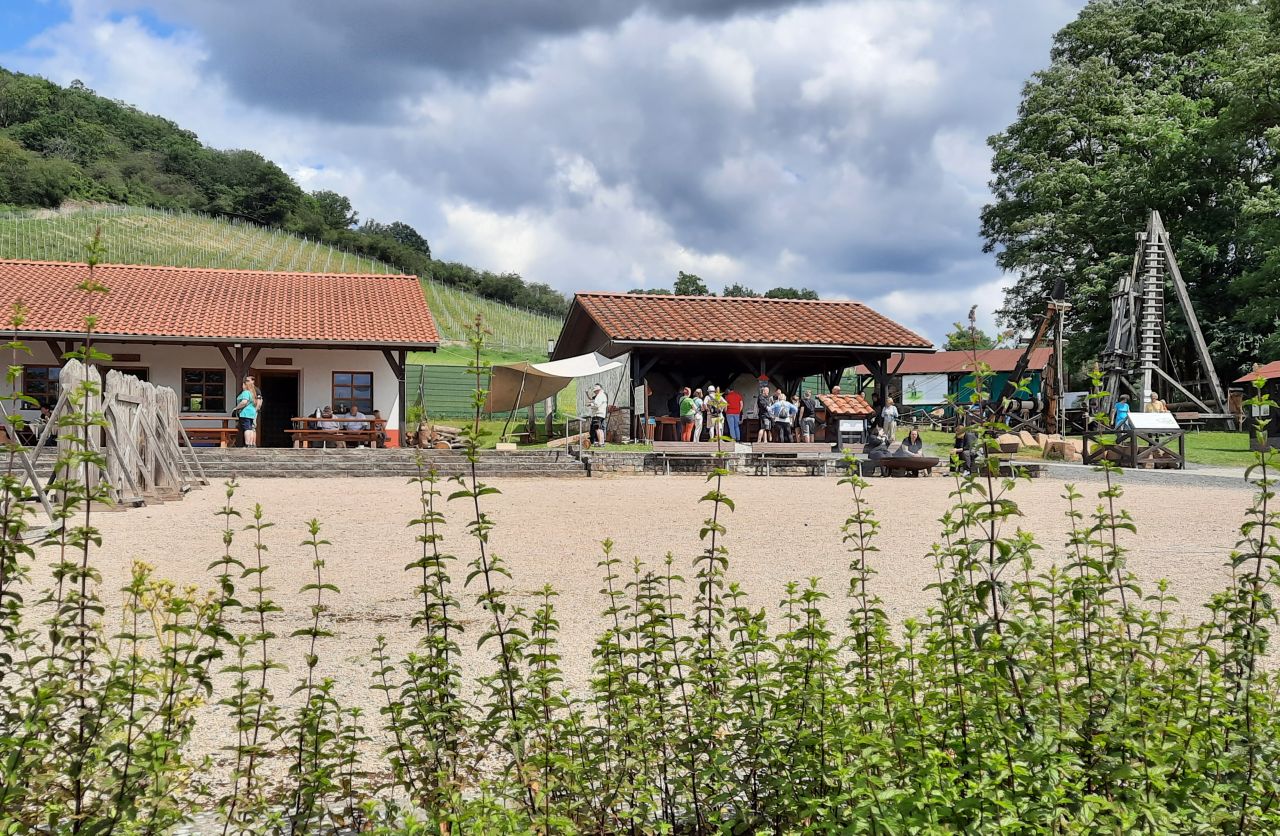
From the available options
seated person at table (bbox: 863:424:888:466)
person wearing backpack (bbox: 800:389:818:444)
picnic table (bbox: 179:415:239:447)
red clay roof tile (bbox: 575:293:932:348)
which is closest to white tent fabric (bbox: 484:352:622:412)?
red clay roof tile (bbox: 575:293:932:348)

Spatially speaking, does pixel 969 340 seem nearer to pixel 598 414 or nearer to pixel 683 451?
pixel 683 451

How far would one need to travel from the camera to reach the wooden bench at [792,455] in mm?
18562

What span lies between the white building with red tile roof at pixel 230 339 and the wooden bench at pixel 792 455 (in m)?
7.96

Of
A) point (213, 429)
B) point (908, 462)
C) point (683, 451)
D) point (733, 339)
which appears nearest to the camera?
point (908, 462)

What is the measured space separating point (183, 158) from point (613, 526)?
9466 centimetres

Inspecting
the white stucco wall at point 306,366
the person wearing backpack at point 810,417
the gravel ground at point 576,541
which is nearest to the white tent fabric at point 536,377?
the white stucco wall at point 306,366

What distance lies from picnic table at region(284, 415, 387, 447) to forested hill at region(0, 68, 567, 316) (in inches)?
2163

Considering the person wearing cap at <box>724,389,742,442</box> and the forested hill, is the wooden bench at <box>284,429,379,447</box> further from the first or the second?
the forested hill

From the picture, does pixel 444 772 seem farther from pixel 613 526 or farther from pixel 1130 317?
pixel 1130 317

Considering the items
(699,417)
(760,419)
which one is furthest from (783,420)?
(699,417)

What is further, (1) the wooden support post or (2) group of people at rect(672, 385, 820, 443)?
(1) the wooden support post

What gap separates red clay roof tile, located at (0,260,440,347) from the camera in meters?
21.4

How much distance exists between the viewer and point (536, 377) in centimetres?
2258

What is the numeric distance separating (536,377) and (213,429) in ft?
23.4
